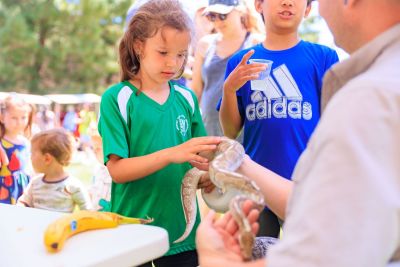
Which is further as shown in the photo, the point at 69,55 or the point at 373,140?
the point at 69,55

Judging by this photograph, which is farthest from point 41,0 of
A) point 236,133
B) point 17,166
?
point 236,133

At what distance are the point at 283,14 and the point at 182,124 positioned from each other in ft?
2.90

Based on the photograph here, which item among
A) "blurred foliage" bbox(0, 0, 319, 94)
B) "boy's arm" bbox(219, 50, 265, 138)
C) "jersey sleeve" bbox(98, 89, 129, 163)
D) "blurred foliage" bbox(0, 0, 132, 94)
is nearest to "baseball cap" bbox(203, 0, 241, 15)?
"boy's arm" bbox(219, 50, 265, 138)

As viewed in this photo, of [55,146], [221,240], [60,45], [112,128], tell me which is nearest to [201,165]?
[112,128]

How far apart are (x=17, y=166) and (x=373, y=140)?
180 inches

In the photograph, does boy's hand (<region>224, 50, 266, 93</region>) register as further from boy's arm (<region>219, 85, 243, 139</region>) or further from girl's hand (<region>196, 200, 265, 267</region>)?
girl's hand (<region>196, 200, 265, 267</region>)

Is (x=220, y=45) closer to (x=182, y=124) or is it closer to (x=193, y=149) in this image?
(x=182, y=124)

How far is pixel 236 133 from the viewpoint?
3.13 meters

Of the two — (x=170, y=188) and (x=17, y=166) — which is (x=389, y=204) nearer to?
(x=170, y=188)

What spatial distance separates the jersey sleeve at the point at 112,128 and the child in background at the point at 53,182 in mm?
2104

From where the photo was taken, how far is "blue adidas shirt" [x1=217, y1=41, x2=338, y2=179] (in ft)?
9.54

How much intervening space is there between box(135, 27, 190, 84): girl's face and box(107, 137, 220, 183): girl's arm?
44cm

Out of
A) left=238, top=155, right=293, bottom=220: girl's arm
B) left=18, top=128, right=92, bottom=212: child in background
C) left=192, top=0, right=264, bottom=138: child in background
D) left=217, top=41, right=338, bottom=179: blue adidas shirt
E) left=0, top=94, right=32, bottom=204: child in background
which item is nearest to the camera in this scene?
left=238, top=155, right=293, bottom=220: girl's arm

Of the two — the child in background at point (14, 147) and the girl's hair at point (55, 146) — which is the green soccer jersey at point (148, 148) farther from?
the child in background at point (14, 147)
